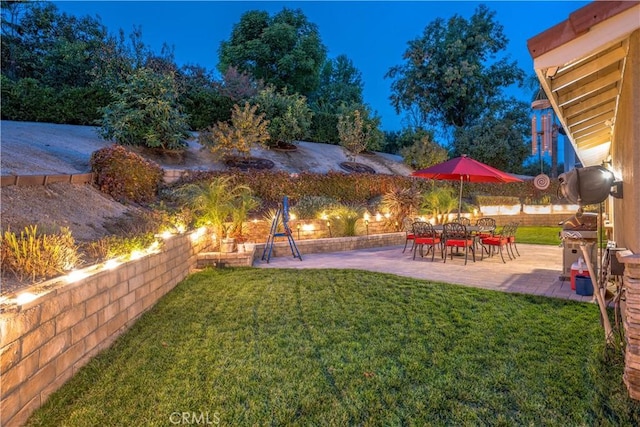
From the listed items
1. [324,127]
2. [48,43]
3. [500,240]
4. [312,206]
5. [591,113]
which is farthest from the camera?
[324,127]

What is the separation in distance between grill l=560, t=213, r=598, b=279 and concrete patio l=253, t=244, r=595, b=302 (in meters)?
0.36

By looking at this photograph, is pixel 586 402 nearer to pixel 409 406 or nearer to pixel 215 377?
pixel 409 406

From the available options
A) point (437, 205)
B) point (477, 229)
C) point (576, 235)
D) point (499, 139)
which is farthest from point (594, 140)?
point (499, 139)

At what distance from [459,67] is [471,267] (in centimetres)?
2287

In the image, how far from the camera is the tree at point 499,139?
80.9 feet

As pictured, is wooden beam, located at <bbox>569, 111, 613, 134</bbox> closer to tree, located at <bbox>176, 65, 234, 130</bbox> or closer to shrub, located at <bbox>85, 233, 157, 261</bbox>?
shrub, located at <bbox>85, 233, 157, 261</bbox>

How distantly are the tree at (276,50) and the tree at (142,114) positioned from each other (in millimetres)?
11810

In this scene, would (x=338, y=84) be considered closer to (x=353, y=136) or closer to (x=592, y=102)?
(x=353, y=136)

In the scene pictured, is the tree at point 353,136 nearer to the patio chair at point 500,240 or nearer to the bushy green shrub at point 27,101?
the patio chair at point 500,240

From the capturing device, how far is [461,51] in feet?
84.7

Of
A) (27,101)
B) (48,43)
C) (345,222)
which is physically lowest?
(345,222)

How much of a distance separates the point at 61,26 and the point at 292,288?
21793 millimetres

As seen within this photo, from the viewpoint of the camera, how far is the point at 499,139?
24656 mm

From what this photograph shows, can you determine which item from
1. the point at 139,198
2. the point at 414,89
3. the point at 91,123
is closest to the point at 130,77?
the point at 91,123
